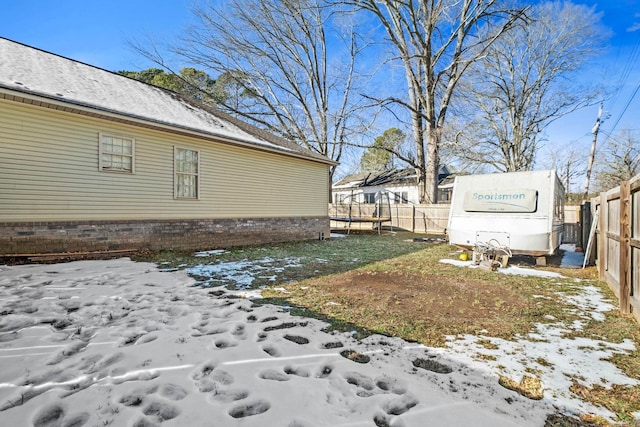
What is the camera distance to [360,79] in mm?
22625

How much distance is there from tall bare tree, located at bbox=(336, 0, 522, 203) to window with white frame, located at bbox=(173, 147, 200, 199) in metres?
10.2

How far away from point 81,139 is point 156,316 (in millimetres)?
5927

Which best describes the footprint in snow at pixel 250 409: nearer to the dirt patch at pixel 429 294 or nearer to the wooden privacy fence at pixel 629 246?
the dirt patch at pixel 429 294

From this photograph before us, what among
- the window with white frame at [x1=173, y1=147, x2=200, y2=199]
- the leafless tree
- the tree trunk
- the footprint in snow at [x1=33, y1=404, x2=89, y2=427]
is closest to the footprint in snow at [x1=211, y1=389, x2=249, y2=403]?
the footprint in snow at [x1=33, y1=404, x2=89, y2=427]

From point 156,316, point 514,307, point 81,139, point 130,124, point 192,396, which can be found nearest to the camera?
point 192,396

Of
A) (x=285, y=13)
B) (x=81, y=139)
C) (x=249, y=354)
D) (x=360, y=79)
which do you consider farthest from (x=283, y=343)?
(x=360, y=79)

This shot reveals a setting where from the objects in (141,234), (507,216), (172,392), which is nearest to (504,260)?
(507,216)

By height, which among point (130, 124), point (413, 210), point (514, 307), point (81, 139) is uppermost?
point (130, 124)

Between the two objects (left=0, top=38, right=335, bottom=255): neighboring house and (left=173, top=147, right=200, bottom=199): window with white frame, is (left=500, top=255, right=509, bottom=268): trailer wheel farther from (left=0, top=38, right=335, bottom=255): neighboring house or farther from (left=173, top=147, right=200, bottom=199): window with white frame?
(left=173, top=147, right=200, bottom=199): window with white frame

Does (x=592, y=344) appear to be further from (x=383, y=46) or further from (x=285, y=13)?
(x=285, y=13)

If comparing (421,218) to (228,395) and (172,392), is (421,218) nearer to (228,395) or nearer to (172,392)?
(228,395)

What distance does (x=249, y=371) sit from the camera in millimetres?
2311

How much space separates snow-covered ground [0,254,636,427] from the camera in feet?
5.99

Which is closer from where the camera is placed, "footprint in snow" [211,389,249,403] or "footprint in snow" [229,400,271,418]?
"footprint in snow" [229,400,271,418]
